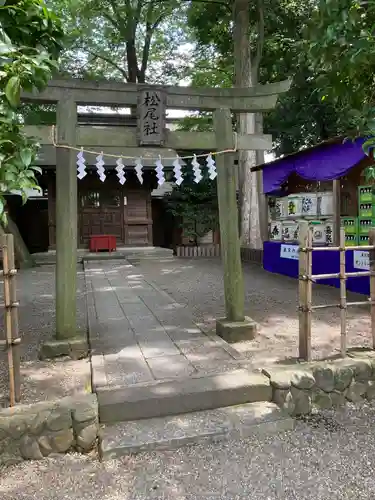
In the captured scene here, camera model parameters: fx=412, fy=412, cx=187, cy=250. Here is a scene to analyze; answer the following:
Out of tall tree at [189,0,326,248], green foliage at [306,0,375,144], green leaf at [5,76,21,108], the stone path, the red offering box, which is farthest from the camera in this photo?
the red offering box

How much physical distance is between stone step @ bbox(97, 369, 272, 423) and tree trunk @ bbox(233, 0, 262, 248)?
1094 cm

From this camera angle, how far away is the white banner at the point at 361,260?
7222 mm

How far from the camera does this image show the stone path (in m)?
3.85

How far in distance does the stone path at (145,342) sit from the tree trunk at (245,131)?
728 cm

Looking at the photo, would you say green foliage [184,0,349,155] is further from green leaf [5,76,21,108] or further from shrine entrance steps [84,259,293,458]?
green leaf [5,76,21,108]

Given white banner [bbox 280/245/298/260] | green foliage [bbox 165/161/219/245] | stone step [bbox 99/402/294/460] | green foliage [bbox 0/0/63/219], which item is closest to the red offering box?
green foliage [bbox 165/161/219/245]

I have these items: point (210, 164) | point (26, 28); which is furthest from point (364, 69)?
point (26, 28)

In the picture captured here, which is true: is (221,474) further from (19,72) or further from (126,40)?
(126,40)

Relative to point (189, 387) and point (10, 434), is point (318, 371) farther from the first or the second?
point (10, 434)

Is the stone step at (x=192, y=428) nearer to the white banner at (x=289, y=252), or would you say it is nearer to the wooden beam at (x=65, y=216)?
the wooden beam at (x=65, y=216)

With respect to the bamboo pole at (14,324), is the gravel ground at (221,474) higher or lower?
lower

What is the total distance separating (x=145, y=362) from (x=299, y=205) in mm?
6872

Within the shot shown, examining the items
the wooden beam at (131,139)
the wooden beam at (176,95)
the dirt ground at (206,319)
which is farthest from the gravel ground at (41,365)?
the wooden beam at (176,95)

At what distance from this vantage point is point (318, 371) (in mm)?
3621
